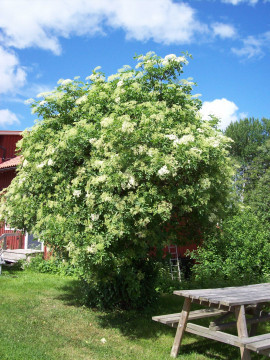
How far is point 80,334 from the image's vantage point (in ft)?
21.5

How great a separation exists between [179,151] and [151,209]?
1009mm

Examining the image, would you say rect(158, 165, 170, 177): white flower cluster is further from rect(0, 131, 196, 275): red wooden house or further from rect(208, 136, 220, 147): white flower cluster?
rect(0, 131, 196, 275): red wooden house

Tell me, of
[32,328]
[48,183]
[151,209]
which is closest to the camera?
[151,209]

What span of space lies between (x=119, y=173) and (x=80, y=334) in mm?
3017

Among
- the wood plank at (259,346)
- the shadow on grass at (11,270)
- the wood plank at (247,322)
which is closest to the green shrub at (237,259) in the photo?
the wood plank at (247,322)

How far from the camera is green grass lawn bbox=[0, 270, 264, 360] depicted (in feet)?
18.6

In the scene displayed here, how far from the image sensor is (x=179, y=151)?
5.82 metres

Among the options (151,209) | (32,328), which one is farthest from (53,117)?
(32,328)

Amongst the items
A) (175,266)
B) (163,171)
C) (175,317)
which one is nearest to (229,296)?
(175,317)

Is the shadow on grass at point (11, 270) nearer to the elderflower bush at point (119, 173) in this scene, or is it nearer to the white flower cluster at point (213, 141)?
the elderflower bush at point (119, 173)

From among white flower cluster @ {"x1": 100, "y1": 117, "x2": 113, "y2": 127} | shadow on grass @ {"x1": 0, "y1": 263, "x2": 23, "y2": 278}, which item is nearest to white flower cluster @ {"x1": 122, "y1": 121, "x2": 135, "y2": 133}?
white flower cluster @ {"x1": 100, "y1": 117, "x2": 113, "y2": 127}

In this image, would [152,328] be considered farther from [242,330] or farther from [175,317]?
[242,330]

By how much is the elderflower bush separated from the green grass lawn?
554mm

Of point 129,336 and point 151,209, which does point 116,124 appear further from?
point 129,336
